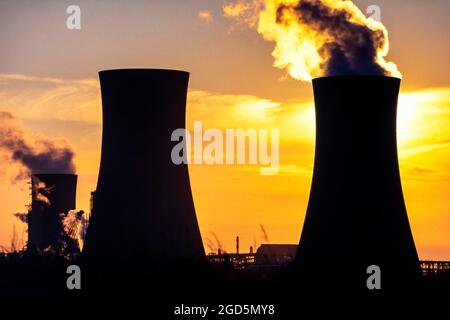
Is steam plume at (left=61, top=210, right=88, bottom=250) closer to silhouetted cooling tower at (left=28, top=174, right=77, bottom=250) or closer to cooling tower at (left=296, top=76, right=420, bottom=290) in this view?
silhouetted cooling tower at (left=28, top=174, right=77, bottom=250)

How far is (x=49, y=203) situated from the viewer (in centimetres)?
4531

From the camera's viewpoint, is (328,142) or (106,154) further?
(106,154)

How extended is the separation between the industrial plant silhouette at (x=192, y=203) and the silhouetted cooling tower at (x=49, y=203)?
917 cm

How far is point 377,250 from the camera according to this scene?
30.0 m

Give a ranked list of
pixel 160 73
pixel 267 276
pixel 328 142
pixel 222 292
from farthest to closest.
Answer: pixel 267 276
pixel 222 292
pixel 160 73
pixel 328 142

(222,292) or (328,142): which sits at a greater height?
(328,142)

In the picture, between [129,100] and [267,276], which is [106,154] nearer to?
[129,100]

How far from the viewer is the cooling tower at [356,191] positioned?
29094mm

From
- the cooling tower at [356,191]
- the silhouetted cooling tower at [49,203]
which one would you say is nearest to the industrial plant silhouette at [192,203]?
the cooling tower at [356,191]

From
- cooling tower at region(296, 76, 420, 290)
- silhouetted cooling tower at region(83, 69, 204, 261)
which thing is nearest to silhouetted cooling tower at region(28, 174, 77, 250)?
Answer: silhouetted cooling tower at region(83, 69, 204, 261)

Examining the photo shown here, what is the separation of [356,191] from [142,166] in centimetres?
504

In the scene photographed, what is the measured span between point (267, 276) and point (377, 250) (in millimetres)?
7599
